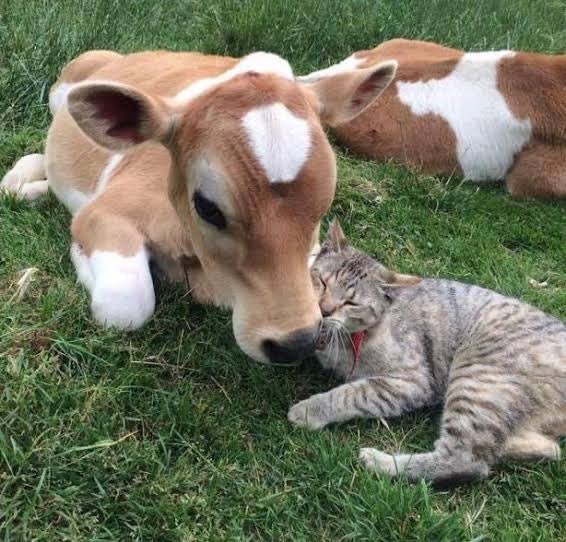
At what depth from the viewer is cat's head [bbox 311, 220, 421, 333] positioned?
355 centimetres

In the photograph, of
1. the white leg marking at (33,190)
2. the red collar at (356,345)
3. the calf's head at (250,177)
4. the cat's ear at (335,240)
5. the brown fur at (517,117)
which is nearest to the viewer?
the calf's head at (250,177)

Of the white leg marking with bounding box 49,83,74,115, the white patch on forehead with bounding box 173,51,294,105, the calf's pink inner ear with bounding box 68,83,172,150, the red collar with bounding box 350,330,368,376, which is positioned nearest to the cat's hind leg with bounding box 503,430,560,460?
the red collar with bounding box 350,330,368,376

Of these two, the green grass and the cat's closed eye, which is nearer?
the green grass

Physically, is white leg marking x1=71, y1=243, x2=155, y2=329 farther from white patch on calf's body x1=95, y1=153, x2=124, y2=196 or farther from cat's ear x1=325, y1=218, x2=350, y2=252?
cat's ear x1=325, y1=218, x2=350, y2=252

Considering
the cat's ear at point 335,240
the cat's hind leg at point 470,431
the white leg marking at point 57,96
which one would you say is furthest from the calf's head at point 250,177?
the white leg marking at point 57,96

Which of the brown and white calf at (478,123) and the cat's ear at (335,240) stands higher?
the cat's ear at (335,240)

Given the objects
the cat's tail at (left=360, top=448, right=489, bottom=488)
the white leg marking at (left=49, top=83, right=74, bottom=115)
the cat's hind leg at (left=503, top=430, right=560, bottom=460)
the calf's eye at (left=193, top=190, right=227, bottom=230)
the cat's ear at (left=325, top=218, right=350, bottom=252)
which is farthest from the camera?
the white leg marking at (left=49, top=83, right=74, bottom=115)

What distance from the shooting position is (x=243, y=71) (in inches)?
130

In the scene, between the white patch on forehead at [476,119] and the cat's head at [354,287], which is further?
the white patch on forehead at [476,119]

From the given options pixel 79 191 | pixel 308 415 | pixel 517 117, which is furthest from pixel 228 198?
pixel 517 117

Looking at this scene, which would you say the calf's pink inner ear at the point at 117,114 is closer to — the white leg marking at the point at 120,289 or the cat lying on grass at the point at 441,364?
the white leg marking at the point at 120,289

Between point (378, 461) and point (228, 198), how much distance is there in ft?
3.80

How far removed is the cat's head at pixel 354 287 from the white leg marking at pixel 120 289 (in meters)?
0.77

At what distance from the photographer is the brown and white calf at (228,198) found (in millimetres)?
2811
